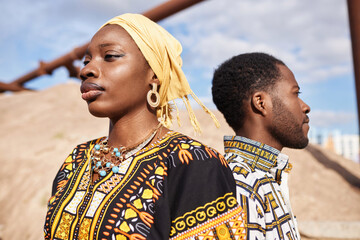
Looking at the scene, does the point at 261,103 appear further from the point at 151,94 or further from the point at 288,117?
the point at 151,94

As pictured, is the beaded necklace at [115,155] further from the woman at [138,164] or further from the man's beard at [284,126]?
the man's beard at [284,126]

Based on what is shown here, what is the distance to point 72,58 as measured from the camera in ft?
40.7

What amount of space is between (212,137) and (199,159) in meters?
6.22

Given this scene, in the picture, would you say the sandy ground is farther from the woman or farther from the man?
the woman

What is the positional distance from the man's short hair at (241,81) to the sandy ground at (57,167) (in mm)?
3964

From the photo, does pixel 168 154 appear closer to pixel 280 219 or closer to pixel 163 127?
pixel 163 127

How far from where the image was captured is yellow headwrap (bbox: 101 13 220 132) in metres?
1.70

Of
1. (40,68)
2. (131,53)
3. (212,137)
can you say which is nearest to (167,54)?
(131,53)

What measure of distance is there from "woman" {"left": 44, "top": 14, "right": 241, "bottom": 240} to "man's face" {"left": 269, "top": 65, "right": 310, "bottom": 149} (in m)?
0.58

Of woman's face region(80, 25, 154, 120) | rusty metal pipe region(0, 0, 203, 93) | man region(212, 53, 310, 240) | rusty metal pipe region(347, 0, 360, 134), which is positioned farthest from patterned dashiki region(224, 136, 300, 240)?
A: rusty metal pipe region(0, 0, 203, 93)

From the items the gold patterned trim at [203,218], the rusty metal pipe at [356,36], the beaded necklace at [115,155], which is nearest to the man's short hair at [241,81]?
the beaded necklace at [115,155]

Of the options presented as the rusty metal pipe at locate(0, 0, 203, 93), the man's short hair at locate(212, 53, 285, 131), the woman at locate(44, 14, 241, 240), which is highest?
the rusty metal pipe at locate(0, 0, 203, 93)

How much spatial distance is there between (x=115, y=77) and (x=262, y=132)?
103cm

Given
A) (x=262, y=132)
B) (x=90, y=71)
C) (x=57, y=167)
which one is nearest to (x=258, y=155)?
(x=262, y=132)
